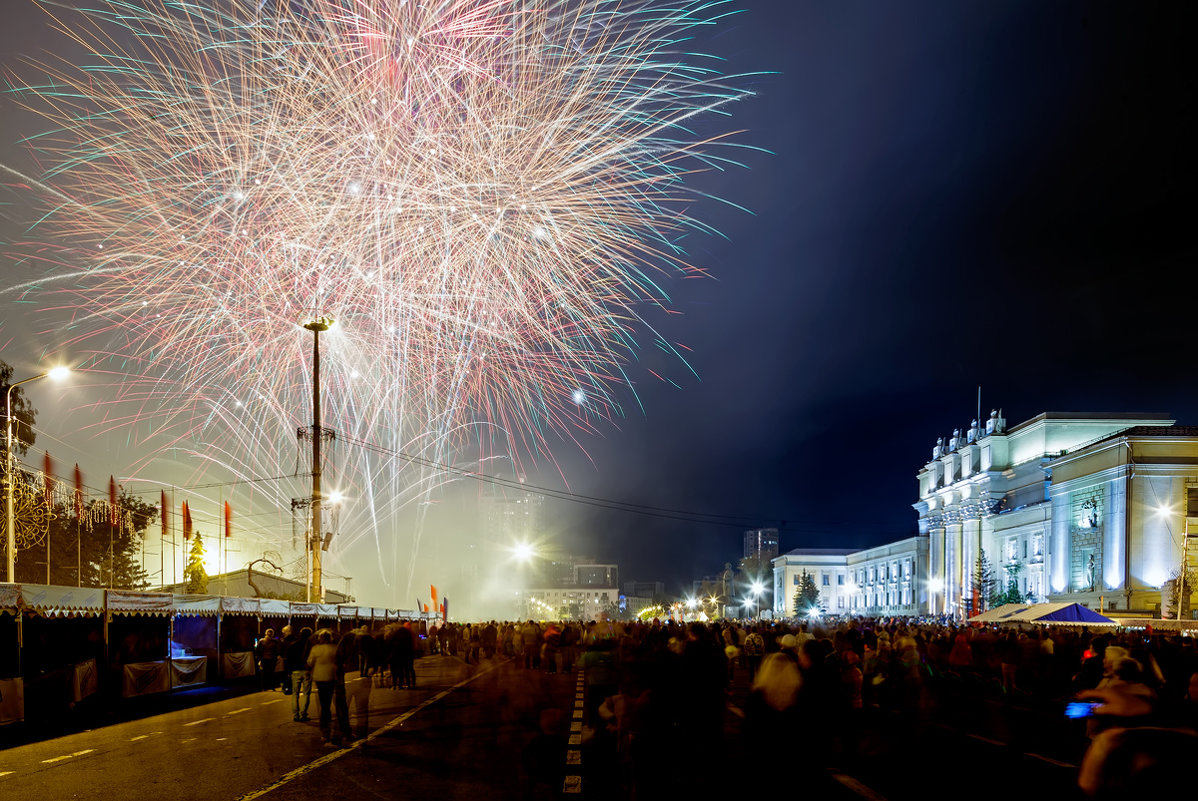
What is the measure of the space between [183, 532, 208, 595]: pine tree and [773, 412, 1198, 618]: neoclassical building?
2467 inches

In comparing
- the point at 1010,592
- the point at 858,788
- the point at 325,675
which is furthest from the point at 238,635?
the point at 1010,592

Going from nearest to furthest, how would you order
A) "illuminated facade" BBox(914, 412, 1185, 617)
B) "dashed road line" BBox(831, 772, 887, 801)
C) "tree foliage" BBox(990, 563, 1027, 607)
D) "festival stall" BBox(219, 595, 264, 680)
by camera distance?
"dashed road line" BBox(831, 772, 887, 801), "festival stall" BBox(219, 595, 264, 680), "illuminated facade" BBox(914, 412, 1185, 617), "tree foliage" BBox(990, 563, 1027, 607)

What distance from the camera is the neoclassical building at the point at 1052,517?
216 feet

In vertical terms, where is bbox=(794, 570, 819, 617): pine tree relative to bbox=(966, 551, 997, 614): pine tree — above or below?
below

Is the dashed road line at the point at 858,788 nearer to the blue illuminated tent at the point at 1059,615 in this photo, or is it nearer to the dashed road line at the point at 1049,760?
the dashed road line at the point at 1049,760

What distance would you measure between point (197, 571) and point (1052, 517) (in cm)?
7328

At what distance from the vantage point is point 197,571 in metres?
79.9

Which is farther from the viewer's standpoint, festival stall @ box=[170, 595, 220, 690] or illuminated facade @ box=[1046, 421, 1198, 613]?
illuminated facade @ box=[1046, 421, 1198, 613]

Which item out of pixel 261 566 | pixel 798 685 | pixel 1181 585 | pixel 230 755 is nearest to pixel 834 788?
pixel 798 685

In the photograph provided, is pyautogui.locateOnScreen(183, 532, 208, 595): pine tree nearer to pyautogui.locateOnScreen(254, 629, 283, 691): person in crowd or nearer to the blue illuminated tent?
pyautogui.locateOnScreen(254, 629, 283, 691): person in crowd

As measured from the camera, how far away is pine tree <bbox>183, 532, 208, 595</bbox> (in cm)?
6638

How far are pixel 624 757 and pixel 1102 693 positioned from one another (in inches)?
134

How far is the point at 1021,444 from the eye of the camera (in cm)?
9925

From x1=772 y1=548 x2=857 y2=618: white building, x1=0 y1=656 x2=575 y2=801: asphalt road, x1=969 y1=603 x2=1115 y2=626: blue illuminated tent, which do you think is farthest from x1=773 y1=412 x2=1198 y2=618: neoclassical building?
x1=0 y1=656 x2=575 y2=801: asphalt road
